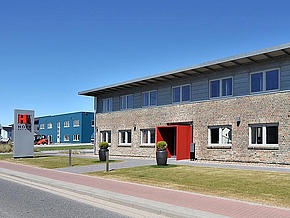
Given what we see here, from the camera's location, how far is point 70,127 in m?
81.2

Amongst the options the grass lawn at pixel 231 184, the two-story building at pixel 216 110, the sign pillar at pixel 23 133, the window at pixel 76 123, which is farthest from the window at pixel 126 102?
the window at pixel 76 123

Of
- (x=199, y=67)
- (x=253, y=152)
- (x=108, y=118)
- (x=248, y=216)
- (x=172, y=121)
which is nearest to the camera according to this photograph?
(x=248, y=216)

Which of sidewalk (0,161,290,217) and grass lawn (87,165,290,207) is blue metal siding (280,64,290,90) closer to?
grass lawn (87,165,290,207)

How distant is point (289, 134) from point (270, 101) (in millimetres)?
2170

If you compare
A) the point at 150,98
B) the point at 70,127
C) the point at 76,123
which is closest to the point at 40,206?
the point at 150,98

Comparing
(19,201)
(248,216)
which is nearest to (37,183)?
(19,201)

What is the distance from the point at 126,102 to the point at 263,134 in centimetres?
1404

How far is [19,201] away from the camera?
9.34 m

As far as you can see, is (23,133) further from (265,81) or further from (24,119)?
(265,81)

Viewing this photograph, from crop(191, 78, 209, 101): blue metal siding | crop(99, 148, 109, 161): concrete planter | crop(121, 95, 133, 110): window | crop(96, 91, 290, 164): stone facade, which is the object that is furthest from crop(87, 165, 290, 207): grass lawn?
crop(121, 95, 133, 110): window

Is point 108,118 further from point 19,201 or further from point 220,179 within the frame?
point 19,201

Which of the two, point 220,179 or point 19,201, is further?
point 220,179

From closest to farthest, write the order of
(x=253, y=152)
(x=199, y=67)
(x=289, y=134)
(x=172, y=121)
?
(x=289, y=134)
(x=253, y=152)
(x=199, y=67)
(x=172, y=121)

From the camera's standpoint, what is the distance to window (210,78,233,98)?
21.5 m
